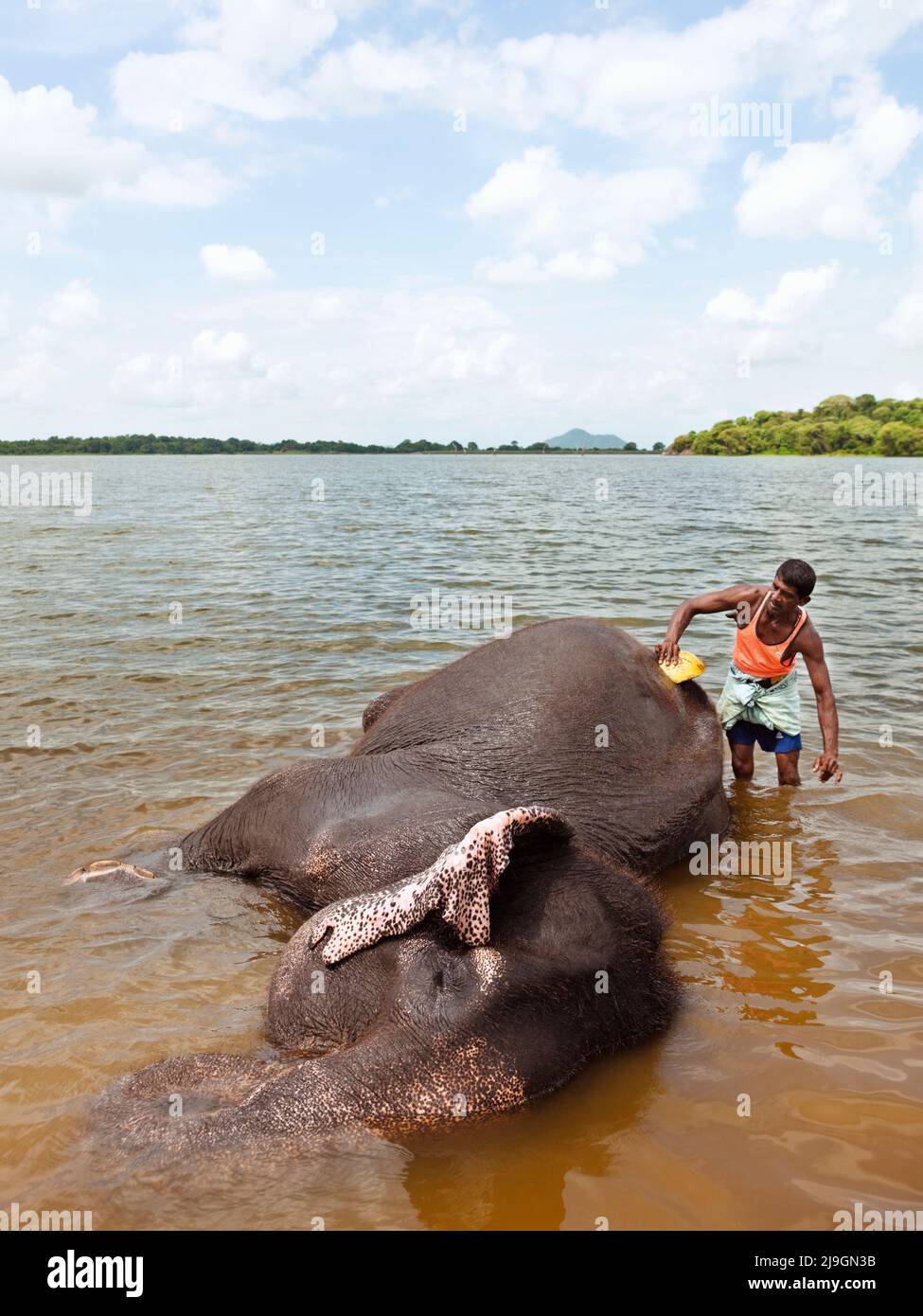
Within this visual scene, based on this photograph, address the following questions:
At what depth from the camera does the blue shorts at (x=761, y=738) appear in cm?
643

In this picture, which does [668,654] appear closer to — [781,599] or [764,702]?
[781,599]

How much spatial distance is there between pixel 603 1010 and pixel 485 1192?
0.66m

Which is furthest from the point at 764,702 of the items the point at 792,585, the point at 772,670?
the point at 792,585

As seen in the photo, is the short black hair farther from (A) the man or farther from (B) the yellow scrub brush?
(B) the yellow scrub brush

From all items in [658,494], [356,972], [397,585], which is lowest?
[356,972]

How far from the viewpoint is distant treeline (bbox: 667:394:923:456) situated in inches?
4205

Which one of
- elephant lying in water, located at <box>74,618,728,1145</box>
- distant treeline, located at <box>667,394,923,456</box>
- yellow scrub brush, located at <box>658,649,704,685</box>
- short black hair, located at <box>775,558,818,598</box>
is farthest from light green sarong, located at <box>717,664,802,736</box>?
distant treeline, located at <box>667,394,923,456</box>

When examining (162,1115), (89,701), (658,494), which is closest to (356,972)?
(162,1115)

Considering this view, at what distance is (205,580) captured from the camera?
16000 millimetres

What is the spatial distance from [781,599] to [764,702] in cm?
76

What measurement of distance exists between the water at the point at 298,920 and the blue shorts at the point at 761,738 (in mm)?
291

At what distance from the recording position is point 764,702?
636 centimetres
